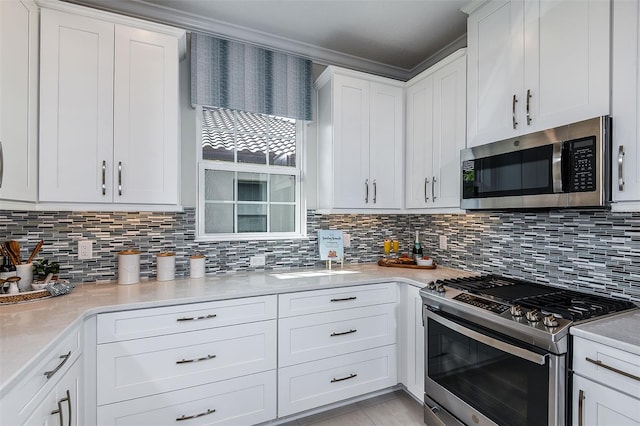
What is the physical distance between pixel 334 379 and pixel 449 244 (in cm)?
145

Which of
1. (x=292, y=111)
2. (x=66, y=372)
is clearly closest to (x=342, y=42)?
(x=292, y=111)

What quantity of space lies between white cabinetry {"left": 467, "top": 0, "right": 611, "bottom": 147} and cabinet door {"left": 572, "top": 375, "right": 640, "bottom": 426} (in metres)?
1.16

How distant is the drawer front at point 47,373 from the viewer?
934 millimetres

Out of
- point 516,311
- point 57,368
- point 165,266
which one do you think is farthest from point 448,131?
point 57,368

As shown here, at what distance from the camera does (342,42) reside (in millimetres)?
2619

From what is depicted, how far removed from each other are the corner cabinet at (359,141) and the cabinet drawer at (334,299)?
26.3 inches

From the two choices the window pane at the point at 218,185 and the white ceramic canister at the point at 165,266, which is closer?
the white ceramic canister at the point at 165,266

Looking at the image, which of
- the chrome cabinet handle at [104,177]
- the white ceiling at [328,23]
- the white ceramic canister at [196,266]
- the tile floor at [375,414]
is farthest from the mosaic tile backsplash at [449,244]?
the white ceiling at [328,23]

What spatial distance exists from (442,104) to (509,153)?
735 mm

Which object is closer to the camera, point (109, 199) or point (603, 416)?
point (603, 416)

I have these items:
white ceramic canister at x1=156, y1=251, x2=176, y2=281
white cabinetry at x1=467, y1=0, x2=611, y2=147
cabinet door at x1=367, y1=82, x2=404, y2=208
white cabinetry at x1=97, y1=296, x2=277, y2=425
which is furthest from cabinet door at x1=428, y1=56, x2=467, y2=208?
white ceramic canister at x1=156, y1=251, x2=176, y2=281

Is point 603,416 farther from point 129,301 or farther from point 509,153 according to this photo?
point 129,301

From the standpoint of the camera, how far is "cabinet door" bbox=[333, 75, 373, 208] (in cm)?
250

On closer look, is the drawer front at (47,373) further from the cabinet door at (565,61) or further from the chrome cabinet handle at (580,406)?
the cabinet door at (565,61)
